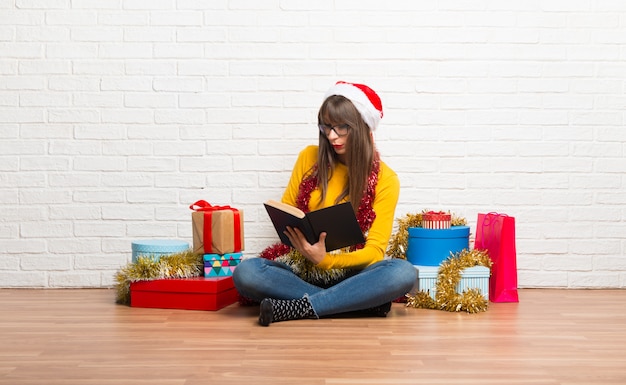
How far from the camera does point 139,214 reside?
420cm

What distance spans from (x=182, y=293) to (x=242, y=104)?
42.8 inches

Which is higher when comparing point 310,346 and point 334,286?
point 334,286

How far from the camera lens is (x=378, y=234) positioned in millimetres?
3518

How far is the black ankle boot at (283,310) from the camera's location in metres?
3.17

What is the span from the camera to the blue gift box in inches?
151

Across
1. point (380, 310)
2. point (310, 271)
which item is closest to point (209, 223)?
point (310, 271)

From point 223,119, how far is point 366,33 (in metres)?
0.87

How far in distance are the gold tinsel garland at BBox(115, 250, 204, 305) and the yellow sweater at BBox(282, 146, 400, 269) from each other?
0.54m

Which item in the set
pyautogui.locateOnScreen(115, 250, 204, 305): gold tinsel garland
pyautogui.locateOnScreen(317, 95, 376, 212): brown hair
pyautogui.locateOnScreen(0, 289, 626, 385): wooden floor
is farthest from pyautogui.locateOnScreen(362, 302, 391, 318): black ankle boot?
pyautogui.locateOnScreen(115, 250, 204, 305): gold tinsel garland

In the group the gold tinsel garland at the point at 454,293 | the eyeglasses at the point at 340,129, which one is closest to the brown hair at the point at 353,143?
the eyeglasses at the point at 340,129

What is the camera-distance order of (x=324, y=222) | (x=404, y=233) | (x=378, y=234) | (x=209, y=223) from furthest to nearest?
(x=404, y=233) → (x=209, y=223) → (x=378, y=234) → (x=324, y=222)

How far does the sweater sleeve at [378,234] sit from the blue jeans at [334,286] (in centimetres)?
5

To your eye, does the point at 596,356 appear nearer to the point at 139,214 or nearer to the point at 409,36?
the point at 409,36

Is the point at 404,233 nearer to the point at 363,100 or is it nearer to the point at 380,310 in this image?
the point at 380,310
